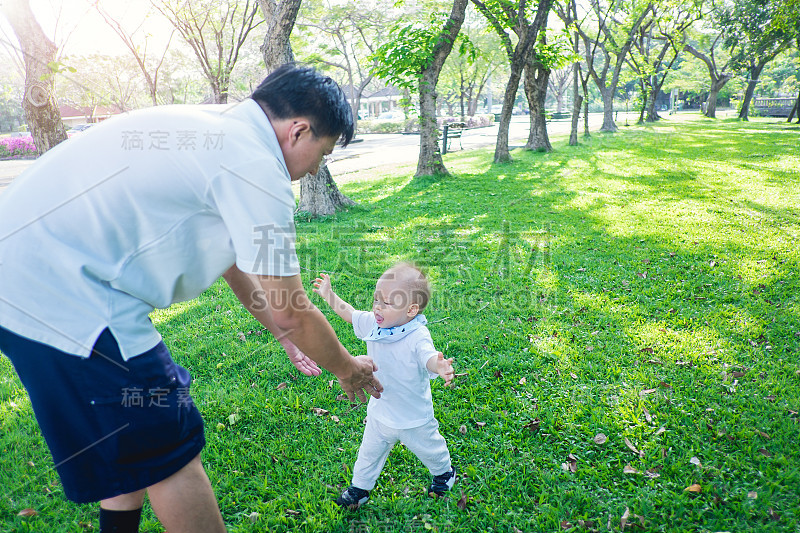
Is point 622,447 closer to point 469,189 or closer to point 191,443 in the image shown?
point 191,443

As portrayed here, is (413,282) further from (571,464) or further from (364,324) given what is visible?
(571,464)

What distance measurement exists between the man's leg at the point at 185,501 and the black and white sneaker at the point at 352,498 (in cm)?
113

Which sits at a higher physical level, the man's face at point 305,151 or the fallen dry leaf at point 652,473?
the man's face at point 305,151

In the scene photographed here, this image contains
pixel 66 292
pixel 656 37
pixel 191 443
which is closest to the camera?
pixel 66 292

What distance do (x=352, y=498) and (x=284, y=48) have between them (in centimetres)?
713

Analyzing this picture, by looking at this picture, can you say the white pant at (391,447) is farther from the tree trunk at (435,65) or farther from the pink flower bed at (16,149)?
the pink flower bed at (16,149)

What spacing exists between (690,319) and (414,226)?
4.54 m

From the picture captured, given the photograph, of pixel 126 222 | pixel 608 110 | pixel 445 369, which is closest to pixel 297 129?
pixel 126 222

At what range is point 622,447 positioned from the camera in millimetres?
3072

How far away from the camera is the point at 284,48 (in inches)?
305

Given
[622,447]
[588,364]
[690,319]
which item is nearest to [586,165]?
[690,319]

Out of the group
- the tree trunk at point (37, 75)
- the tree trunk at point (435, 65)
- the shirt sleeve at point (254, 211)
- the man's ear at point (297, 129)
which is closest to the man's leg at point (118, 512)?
the shirt sleeve at point (254, 211)

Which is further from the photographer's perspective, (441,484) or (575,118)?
(575,118)

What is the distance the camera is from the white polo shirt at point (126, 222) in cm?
145
